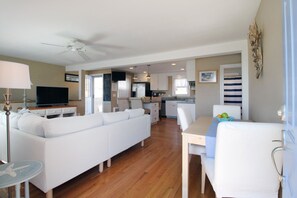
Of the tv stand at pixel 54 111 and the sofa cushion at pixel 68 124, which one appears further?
the tv stand at pixel 54 111

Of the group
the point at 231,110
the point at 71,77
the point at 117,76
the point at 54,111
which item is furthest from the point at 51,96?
the point at 231,110

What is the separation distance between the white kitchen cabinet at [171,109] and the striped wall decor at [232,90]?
2888mm

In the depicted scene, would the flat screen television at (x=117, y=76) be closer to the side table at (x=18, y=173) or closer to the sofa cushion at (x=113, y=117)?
the sofa cushion at (x=113, y=117)

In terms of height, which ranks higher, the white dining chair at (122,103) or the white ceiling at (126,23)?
the white ceiling at (126,23)

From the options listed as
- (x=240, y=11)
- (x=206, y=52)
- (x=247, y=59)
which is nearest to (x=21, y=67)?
(x=240, y=11)

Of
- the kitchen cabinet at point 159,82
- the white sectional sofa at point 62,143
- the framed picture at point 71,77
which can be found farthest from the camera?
the kitchen cabinet at point 159,82

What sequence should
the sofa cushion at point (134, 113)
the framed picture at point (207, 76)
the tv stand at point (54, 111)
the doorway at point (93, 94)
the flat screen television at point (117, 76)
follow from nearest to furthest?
1. the sofa cushion at point (134, 113)
2. the framed picture at point (207, 76)
3. the tv stand at point (54, 111)
4. the flat screen television at point (117, 76)
5. the doorway at point (93, 94)

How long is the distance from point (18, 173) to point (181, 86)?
6.68 metres

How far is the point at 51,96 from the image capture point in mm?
5195

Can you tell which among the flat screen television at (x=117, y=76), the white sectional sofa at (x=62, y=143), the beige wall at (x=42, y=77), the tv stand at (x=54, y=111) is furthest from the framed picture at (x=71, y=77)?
the white sectional sofa at (x=62, y=143)

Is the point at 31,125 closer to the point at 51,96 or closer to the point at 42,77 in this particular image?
the point at 51,96

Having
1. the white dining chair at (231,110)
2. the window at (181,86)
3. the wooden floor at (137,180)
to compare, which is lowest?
the wooden floor at (137,180)

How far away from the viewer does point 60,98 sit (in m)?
5.43

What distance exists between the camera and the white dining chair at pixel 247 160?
953 millimetres
